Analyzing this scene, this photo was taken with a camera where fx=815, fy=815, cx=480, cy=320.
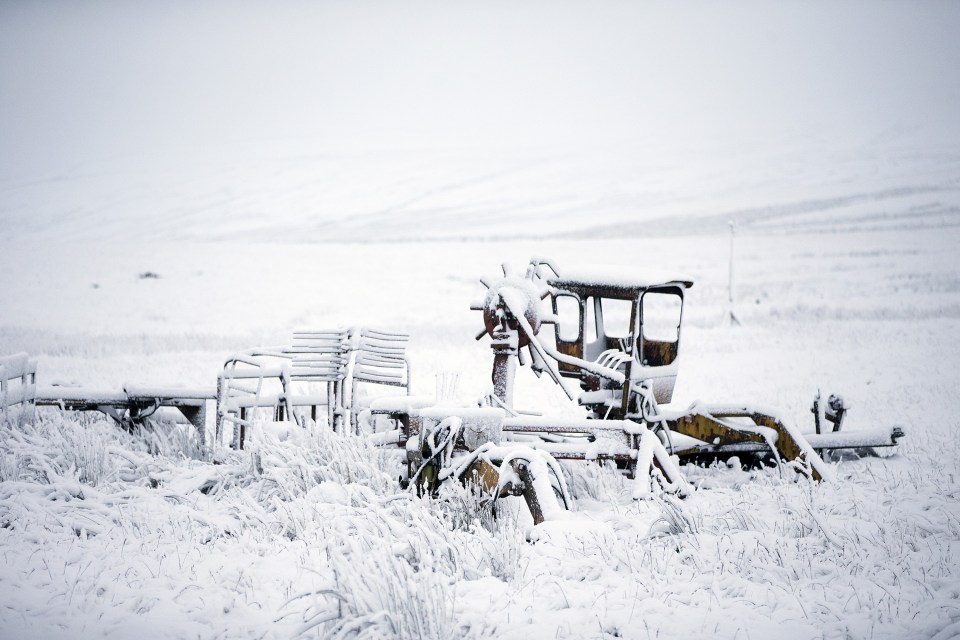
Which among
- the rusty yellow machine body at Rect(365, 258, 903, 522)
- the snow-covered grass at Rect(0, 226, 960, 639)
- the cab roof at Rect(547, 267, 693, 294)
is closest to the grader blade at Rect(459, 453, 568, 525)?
the rusty yellow machine body at Rect(365, 258, 903, 522)

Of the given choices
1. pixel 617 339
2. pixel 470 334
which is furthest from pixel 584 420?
pixel 470 334

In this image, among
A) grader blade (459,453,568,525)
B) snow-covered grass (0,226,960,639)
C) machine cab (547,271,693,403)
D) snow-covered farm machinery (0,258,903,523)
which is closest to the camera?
snow-covered grass (0,226,960,639)

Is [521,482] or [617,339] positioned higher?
[617,339]

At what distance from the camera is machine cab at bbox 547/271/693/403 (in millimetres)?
7105

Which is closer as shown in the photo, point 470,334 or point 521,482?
point 521,482

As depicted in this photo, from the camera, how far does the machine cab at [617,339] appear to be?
23.3 ft

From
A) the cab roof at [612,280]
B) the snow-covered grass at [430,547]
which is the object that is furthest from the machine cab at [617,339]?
the snow-covered grass at [430,547]

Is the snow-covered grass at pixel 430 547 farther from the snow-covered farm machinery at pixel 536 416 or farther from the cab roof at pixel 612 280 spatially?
the cab roof at pixel 612 280

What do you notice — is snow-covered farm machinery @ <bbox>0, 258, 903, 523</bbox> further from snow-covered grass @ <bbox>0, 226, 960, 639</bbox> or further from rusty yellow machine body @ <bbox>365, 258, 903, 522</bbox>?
snow-covered grass @ <bbox>0, 226, 960, 639</bbox>

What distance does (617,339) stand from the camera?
8070 millimetres

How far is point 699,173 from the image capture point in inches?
2000

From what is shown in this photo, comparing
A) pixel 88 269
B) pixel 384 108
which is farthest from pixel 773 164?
pixel 88 269

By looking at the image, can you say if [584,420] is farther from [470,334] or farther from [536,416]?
[470,334]

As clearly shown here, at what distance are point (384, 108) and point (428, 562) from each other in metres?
65.6
